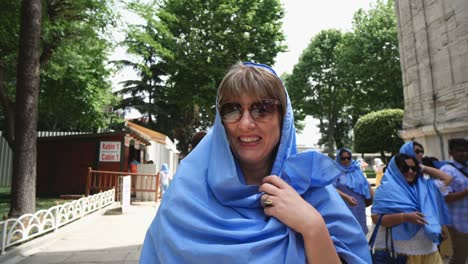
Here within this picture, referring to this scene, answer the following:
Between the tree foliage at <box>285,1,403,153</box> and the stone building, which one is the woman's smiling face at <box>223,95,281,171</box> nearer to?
the stone building

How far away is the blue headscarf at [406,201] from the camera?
3263 mm

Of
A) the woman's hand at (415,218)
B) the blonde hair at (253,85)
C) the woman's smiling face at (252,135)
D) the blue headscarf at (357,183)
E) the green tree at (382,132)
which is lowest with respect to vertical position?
the woman's hand at (415,218)

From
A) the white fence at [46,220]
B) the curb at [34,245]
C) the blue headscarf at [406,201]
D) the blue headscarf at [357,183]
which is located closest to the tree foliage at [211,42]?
the white fence at [46,220]

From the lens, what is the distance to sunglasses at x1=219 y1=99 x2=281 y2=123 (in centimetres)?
146

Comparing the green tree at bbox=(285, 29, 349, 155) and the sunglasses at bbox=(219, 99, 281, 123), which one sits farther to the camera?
the green tree at bbox=(285, 29, 349, 155)

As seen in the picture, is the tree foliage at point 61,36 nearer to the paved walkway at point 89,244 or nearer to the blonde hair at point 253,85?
the paved walkway at point 89,244

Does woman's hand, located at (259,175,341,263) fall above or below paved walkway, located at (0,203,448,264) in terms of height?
above

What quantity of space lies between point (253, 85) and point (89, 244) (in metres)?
Result: 6.51

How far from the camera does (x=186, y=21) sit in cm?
2019

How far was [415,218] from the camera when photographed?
3.24m

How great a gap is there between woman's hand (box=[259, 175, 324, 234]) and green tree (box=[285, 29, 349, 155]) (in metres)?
34.4

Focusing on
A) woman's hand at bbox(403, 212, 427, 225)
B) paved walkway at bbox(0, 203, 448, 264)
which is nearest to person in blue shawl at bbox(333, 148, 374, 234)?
woman's hand at bbox(403, 212, 427, 225)

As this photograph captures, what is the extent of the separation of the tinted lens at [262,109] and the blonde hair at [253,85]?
0.08 ft

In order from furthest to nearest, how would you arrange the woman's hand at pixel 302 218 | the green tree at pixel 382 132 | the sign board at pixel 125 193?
1. the green tree at pixel 382 132
2. the sign board at pixel 125 193
3. the woman's hand at pixel 302 218
